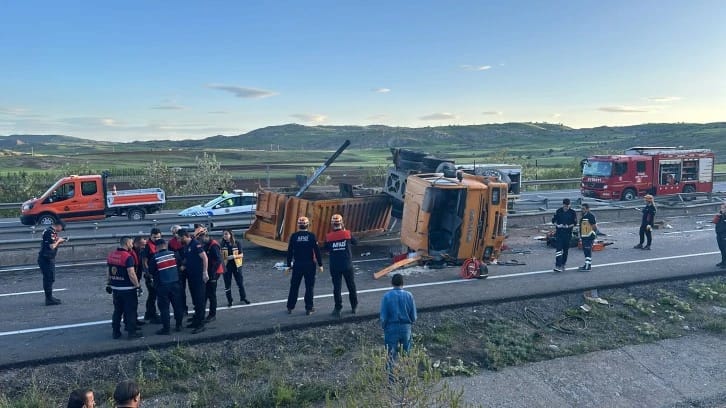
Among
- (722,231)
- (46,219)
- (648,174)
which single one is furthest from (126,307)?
(648,174)

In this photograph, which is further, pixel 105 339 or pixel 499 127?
pixel 499 127

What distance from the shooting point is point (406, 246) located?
12.9 m

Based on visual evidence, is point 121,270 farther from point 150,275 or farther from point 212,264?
point 212,264

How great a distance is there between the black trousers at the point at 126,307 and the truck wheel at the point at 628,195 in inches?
932

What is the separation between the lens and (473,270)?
1188 centimetres

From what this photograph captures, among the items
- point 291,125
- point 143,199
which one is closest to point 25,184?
point 143,199

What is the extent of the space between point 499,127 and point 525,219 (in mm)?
140254

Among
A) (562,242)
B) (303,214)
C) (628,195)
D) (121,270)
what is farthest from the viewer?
(628,195)

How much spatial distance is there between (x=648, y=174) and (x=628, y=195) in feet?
4.72

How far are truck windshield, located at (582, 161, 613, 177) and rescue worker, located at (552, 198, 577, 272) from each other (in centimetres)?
1509

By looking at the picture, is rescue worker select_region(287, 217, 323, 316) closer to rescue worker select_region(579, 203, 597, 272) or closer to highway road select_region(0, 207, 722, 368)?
highway road select_region(0, 207, 722, 368)

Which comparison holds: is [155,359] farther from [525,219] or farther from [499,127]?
[499,127]

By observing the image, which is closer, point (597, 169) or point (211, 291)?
point (211, 291)

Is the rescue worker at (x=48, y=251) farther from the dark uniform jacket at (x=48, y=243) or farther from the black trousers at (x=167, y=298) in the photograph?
the black trousers at (x=167, y=298)
